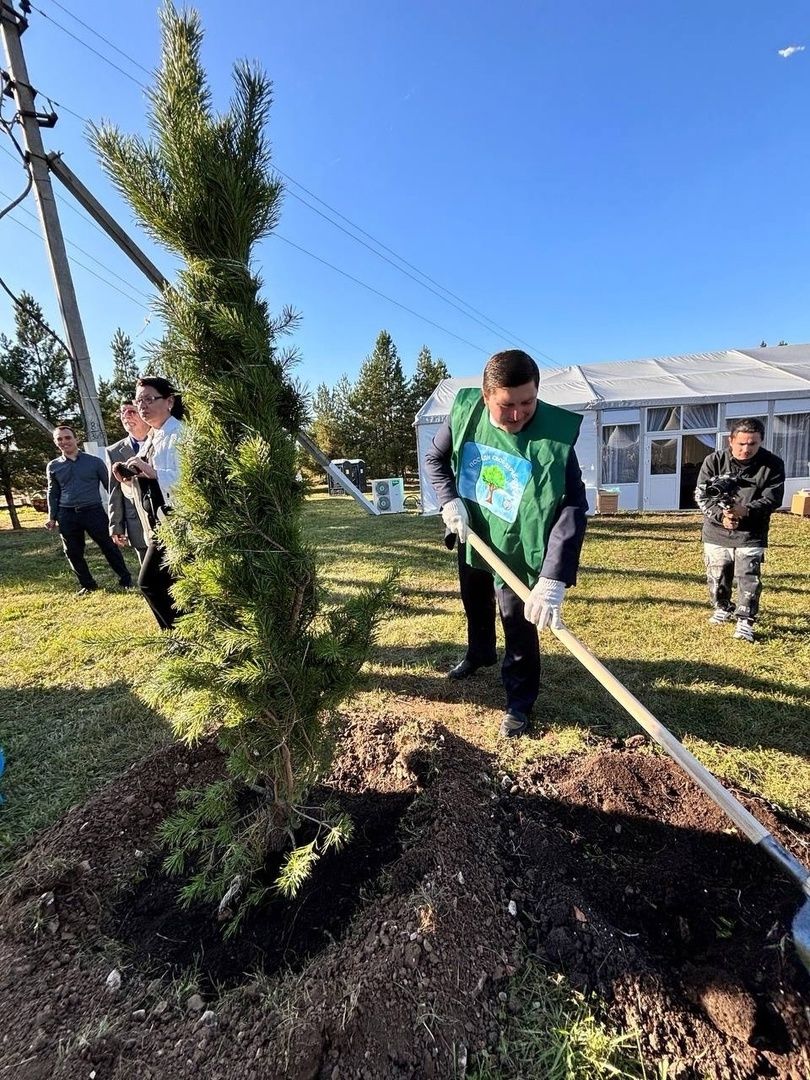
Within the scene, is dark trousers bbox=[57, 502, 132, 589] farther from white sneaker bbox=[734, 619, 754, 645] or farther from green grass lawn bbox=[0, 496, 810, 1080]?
white sneaker bbox=[734, 619, 754, 645]

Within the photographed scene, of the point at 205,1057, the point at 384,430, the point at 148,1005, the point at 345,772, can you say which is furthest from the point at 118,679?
the point at 384,430

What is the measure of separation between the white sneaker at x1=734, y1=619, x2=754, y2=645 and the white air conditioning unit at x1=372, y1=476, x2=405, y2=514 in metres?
11.0

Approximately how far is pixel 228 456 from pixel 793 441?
14.2 meters

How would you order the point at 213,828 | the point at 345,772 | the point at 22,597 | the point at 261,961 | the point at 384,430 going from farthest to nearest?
the point at 384,430 → the point at 22,597 → the point at 345,772 → the point at 213,828 → the point at 261,961

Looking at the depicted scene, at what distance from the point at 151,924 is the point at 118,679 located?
2.73m

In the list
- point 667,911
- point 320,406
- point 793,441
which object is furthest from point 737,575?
point 320,406

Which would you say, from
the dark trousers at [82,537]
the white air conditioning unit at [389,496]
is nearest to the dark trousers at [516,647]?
the dark trousers at [82,537]

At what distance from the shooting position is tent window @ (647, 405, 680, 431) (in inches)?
458

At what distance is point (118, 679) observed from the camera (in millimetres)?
3977

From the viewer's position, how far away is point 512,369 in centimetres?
234

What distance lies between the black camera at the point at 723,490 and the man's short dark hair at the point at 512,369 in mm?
2983

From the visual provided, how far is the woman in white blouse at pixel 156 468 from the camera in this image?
7.72 ft

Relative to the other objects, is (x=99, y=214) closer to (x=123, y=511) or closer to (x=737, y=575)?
(x=123, y=511)

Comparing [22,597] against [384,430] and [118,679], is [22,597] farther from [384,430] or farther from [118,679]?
[384,430]
